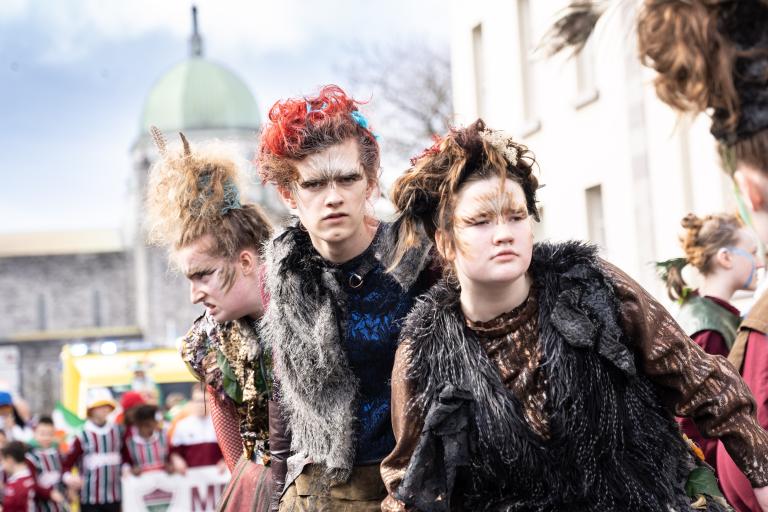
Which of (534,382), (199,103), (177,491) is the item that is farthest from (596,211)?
(199,103)

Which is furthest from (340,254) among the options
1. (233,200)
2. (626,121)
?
(626,121)

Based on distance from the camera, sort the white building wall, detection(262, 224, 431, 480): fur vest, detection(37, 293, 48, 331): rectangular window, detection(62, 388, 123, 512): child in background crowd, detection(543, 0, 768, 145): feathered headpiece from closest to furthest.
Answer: detection(543, 0, 768, 145): feathered headpiece
detection(262, 224, 431, 480): fur vest
detection(62, 388, 123, 512): child in background crowd
the white building wall
detection(37, 293, 48, 331): rectangular window

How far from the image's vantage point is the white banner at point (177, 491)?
12.9 m

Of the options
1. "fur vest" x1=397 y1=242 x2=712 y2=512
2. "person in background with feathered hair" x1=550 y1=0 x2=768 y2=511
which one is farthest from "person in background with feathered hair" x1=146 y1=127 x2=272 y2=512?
"person in background with feathered hair" x1=550 y1=0 x2=768 y2=511

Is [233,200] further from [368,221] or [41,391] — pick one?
[41,391]

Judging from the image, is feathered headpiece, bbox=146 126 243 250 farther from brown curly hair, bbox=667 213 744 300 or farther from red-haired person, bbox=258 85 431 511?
brown curly hair, bbox=667 213 744 300

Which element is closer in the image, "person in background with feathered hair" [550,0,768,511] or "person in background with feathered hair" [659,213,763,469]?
"person in background with feathered hair" [550,0,768,511]

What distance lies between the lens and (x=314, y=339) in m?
4.80

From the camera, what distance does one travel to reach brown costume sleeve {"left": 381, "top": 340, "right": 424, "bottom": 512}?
4082mm

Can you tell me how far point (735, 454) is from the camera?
3760mm

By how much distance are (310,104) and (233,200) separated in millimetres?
976

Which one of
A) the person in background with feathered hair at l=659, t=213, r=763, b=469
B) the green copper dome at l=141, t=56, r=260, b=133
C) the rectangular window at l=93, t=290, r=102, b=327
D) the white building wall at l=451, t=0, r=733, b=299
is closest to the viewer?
the person in background with feathered hair at l=659, t=213, r=763, b=469

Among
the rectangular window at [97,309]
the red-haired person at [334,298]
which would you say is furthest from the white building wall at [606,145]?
the rectangular window at [97,309]

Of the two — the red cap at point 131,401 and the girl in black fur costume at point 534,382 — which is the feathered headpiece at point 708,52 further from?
the red cap at point 131,401
